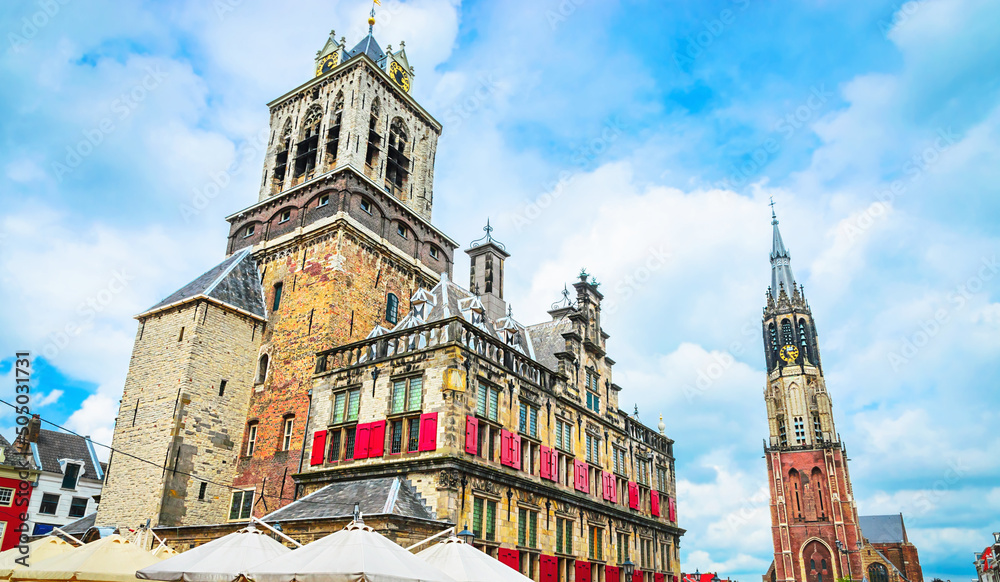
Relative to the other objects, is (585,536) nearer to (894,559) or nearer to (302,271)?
(302,271)

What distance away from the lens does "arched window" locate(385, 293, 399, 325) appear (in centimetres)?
3092

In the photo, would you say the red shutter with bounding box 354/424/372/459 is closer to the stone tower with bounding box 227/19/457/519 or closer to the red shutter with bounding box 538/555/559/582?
the stone tower with bounding box 227/19/457/519

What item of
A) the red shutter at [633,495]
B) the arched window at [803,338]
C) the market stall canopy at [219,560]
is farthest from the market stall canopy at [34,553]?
the arched window at [803,338]

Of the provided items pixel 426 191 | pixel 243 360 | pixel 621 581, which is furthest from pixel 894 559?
pixel 243 360

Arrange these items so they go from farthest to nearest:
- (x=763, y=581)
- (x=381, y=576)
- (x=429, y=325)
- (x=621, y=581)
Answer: (x=763, y=581) < (x=621, y=581) < (x=429, y=325) < (x=381, y=576)

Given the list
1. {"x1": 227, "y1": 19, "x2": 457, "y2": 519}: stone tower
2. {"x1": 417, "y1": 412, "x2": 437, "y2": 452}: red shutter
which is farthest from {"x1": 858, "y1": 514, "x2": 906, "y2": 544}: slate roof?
{"x1": 417, "y1": 412, "x2": 437, "y2": 452}: red shutter

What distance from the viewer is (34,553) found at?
15.2 m

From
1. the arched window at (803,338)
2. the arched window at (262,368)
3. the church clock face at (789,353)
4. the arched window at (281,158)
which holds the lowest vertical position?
the arched window at (262,368)

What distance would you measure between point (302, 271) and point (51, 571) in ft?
56.6

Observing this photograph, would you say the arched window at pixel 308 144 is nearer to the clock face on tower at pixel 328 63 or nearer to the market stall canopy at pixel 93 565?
the clock face on tower at pixel 328 63

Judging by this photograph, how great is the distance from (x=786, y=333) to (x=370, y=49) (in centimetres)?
8191

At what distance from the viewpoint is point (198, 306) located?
2684 cm

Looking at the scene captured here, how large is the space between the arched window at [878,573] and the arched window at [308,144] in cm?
8877

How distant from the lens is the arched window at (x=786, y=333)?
326 feet
